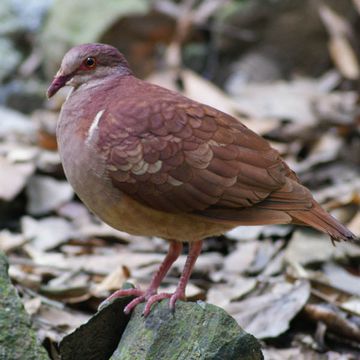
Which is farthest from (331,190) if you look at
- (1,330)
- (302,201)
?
(1,330)

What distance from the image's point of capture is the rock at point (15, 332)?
3625 millimetres

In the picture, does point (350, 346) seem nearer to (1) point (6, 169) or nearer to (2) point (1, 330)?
(2) point (1, 330)

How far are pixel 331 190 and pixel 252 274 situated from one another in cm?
133

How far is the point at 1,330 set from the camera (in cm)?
365

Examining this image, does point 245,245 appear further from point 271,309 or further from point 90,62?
point 90,62

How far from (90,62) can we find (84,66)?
0.04m

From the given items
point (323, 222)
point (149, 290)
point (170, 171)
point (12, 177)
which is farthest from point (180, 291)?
point (12, 177)

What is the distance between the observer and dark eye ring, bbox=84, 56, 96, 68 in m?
4.24

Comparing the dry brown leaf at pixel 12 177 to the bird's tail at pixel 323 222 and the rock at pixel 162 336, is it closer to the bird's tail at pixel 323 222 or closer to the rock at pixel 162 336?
the rock at pixel 162 336

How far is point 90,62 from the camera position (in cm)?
425

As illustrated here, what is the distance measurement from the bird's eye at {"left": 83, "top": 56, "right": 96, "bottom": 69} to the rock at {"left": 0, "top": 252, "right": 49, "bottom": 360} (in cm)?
120

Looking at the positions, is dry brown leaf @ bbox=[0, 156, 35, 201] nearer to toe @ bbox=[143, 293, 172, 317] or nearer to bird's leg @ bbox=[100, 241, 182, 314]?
bird's leg @ bbox=[100, 241, 182, 314]

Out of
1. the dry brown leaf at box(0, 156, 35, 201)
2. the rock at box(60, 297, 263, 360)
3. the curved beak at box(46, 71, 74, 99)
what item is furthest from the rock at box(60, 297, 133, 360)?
the dry brown leaf at box(0, 156, 35, 201)

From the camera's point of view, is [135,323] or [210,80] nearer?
[135,323]
